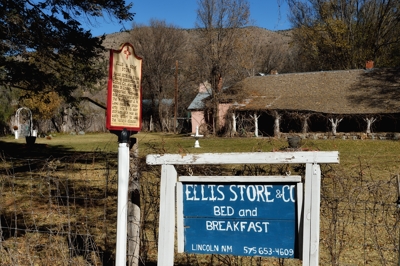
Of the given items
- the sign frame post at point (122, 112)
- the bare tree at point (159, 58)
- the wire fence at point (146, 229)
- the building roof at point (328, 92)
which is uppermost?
the bare tree at point (159, 58)

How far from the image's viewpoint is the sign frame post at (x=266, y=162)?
325 centimetres

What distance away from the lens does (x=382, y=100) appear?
30.9m

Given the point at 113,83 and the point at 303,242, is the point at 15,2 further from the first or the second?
the point at 303,242

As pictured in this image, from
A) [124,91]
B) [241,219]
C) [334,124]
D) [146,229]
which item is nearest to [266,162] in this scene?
[241,219]

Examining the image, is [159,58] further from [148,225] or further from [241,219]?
[241,219]

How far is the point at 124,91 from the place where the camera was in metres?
3.91

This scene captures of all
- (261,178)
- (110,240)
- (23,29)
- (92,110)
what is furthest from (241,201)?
(92,110)

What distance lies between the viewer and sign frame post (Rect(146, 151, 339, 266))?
3252 mm

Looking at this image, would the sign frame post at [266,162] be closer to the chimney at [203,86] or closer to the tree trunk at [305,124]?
the tree trunk at [305,124]

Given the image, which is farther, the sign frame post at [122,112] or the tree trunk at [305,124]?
the tree trunk at [305,124]

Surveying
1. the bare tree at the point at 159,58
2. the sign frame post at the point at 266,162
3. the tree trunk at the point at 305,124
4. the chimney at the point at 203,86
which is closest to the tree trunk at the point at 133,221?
the sign frame post at the point at 266,162

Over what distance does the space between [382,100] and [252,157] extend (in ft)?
99.3

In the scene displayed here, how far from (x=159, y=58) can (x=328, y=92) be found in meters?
29.5

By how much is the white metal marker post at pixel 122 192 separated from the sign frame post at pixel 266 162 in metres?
0.25
